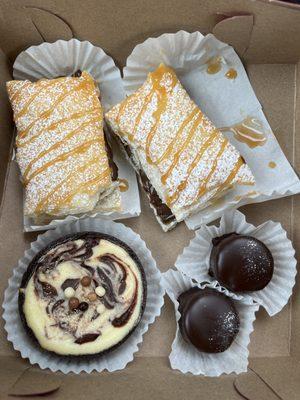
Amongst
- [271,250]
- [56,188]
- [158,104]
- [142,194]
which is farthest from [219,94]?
[56,188]

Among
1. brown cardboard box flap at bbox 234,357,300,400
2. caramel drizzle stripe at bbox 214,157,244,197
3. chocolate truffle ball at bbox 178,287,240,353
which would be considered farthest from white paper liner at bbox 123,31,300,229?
brown cardboard box flap at bbox 234,357,300,400

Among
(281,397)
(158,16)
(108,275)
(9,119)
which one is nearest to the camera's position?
(281,397)

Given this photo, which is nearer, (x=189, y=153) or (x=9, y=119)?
(x=189, y=153)

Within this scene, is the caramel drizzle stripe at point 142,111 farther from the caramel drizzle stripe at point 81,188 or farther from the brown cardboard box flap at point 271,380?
the brown cardboard box flap at point 271,380

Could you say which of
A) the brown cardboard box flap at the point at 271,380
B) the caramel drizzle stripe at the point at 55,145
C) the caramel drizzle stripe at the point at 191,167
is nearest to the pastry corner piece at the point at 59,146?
the caramel drizzle stripe at the point at 55,145

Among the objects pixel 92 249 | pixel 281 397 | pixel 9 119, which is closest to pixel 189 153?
pixel 92 249

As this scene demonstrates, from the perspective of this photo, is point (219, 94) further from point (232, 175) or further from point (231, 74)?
point (232, 175)

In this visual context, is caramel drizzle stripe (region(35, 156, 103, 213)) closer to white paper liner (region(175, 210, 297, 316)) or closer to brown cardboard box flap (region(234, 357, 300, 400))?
white paper liner (region(175, 210, 297, 316))

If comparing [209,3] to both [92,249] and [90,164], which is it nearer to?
[90,164]
